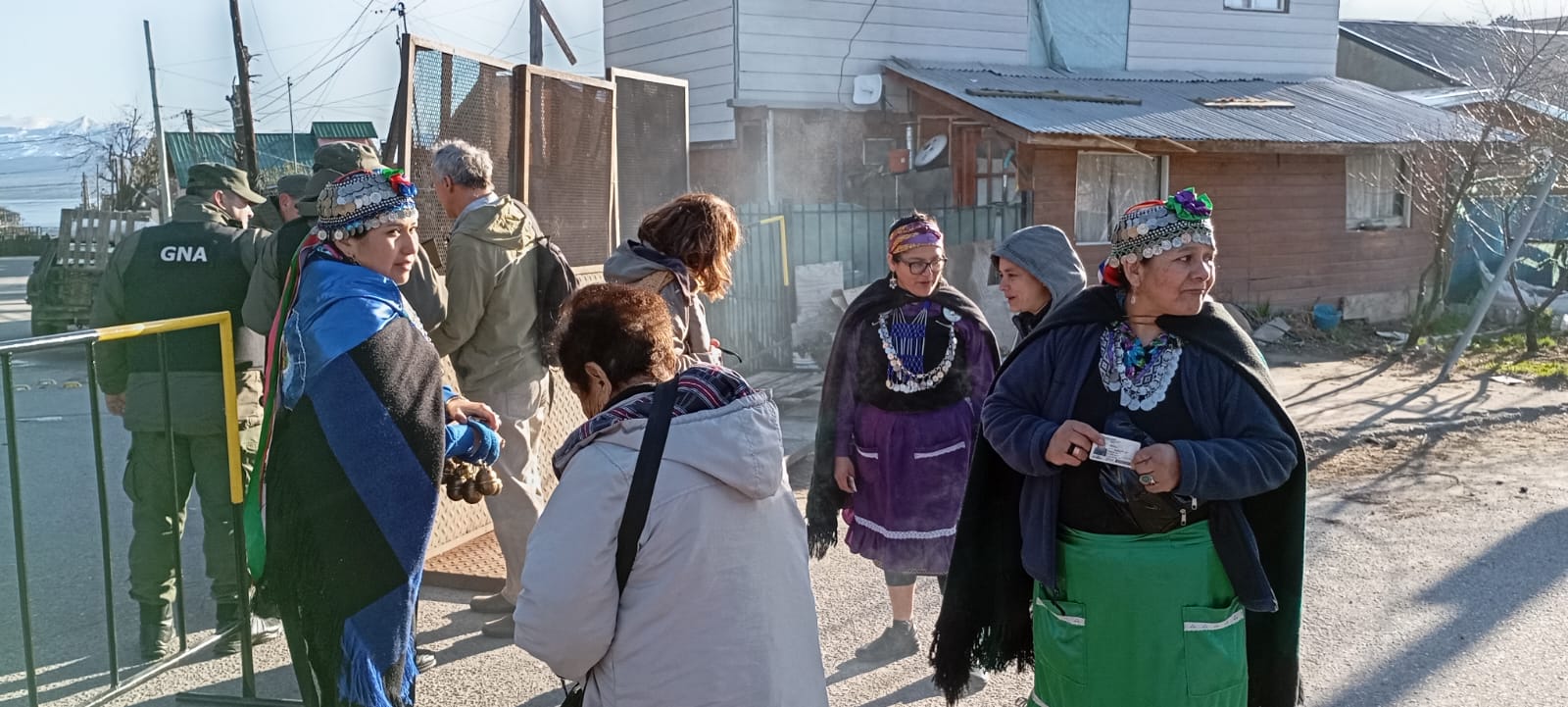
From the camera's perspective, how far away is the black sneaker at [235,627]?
4.57m

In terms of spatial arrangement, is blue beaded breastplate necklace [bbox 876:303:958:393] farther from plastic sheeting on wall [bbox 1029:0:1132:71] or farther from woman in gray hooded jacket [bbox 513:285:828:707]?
plastic sheeting on wall [bbox 1029:0:1132:71]

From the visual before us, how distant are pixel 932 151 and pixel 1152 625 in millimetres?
11607

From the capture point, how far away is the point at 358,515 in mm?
2994

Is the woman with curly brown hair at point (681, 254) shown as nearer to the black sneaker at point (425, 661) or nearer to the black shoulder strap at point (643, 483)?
the black sneaker at point (425, 661)

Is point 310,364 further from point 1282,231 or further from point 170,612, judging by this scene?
point 1282,231

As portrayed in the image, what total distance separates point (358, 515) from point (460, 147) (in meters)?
2.08

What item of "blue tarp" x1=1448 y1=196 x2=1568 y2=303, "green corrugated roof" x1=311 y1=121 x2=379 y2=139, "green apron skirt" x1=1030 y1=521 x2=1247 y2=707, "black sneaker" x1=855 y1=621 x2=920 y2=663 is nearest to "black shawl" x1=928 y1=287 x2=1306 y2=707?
"green apron skirt" x1=1030 y1=521 x2=1247 y2=707

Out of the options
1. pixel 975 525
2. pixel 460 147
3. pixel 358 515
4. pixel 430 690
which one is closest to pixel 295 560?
pixel 358 515

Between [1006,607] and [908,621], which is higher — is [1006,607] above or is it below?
above

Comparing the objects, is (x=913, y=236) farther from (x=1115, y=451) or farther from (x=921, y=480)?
(x=1115, y=451)

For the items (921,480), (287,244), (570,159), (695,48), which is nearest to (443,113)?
(570,159)

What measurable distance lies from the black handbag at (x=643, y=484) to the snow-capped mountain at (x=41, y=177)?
5545cm

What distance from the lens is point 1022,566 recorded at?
2.96 m

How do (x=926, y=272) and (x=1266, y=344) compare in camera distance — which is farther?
(x=1266, y=344)
